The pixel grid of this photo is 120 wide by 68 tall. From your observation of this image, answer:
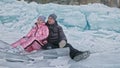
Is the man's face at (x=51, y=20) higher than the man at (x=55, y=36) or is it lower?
higher

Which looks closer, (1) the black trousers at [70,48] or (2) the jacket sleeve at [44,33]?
(1) the black trousers at [70,48]

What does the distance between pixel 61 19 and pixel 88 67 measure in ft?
1.46

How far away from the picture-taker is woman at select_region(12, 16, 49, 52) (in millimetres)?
3156

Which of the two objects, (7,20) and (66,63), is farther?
(7,20)

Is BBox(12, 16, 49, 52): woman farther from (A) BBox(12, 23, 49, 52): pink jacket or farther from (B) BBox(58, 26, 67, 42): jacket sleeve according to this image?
(B) BBox(58, 26, 67, 42): jacket sleeve

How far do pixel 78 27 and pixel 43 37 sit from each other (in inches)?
11.2

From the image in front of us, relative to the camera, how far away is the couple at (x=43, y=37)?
10.3 ft

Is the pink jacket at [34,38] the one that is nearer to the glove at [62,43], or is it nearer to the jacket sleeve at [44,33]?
the jacket sleeve at [44,33]

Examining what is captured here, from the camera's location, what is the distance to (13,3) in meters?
3.28

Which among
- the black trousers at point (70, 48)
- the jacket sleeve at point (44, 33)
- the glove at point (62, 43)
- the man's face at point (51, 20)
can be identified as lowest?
the black trousers at point (70, 48)

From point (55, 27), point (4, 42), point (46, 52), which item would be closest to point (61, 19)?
point (55, 27)

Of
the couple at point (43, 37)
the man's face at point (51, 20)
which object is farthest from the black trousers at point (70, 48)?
the man's face at point (51, 20)

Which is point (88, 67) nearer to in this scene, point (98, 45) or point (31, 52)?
point (98, 45)

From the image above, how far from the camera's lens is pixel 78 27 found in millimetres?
3146
